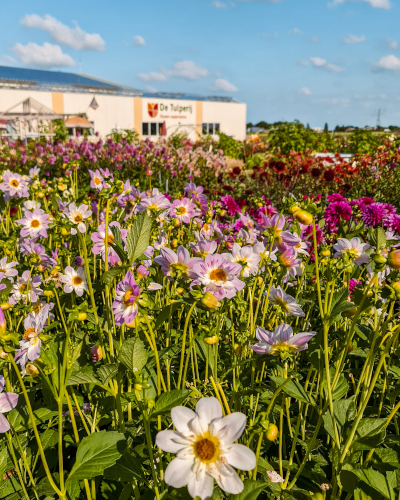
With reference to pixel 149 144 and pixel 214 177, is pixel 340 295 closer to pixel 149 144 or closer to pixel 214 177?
pixel 214 177

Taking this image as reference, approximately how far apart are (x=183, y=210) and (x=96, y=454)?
127cm

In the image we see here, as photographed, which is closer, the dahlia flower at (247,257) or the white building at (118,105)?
the dahlia flower at (247,257)

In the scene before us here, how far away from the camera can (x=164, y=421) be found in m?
1.30

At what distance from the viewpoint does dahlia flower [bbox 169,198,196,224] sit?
2.03 m

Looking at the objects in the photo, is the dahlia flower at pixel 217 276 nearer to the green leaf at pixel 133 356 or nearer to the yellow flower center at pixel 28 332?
the green leaf at pixel 133 356

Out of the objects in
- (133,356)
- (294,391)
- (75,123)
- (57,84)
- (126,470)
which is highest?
(57,84)

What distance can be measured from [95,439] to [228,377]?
0.69 m

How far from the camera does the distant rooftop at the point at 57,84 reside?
2222 centimetres

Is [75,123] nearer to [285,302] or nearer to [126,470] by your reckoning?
[285,302]

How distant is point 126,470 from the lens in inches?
39.8

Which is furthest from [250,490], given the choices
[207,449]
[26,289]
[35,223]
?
[35,223]

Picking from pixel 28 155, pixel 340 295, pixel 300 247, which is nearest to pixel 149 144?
pixel 28 155

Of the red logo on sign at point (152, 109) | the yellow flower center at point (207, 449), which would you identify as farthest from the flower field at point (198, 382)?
the red logo on sign at point (152, 109)

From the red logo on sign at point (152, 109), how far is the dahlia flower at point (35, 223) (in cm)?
2544
